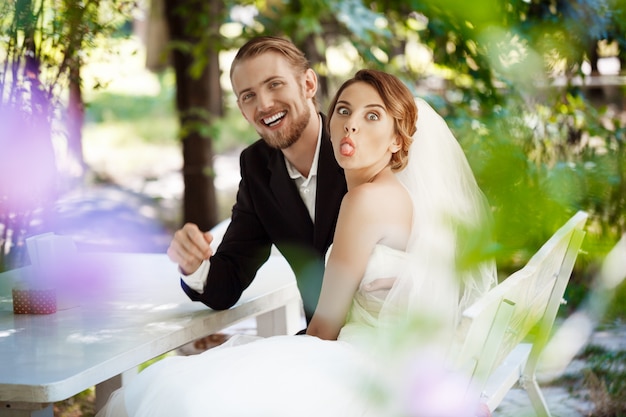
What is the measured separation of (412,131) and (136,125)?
511 inches

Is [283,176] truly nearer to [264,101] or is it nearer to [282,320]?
[264,101]

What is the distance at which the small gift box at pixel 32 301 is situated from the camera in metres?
2.50

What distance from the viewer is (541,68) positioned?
63 cm

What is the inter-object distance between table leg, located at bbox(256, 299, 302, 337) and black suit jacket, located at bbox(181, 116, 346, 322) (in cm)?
45

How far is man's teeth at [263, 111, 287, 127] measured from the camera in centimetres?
292

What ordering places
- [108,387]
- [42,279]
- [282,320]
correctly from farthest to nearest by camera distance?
[282,320], [108,387], [42,279]

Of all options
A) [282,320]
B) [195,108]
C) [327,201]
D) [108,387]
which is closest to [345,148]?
[327,201]

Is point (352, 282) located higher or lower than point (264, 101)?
lower

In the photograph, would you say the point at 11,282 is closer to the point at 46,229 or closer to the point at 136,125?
the point at 46,229

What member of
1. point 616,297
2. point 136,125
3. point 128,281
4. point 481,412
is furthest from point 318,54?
point 136,125

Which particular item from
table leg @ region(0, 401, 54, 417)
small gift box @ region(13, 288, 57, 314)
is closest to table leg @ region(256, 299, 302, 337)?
small gift box @ region(13, 288, 57, 314)

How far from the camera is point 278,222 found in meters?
2.92

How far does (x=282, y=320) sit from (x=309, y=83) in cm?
99

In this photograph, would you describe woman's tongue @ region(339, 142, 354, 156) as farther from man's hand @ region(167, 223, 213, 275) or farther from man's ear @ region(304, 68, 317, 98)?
man's ear @ region(304, 68, 317, 98)
